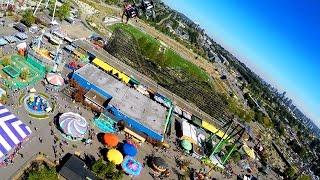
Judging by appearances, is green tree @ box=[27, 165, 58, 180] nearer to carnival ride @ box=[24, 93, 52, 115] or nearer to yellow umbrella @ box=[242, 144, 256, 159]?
carnival ride @ box=[24, 93, 52, 115]

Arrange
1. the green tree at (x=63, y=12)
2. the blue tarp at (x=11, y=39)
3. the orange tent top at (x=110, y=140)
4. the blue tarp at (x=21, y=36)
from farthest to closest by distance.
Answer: the green tree at (x=63, y=12), the blue tarp at (x=21, y=36), the blue tarp at (x=11, y=39), the orange tent top at (x=110, y=140)

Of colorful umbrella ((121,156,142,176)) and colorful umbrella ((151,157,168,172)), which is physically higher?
colorful umbrella ((151,157,168,172))

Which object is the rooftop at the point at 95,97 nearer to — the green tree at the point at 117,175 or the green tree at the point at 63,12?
the green tree at the point at 117,175

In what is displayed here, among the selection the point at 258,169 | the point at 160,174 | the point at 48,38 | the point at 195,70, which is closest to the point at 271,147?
the point at 258,169

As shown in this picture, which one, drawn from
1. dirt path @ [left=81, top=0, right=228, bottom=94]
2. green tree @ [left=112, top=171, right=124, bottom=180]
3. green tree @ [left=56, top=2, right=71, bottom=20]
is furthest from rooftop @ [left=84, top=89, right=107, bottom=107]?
dirt path @ [left=81, top=0, right=228, bottom=94]

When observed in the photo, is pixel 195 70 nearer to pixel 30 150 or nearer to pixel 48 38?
pixel 48 38

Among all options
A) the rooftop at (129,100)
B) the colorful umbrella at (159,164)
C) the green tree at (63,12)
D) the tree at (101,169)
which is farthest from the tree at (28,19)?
the tree at (101,169)
